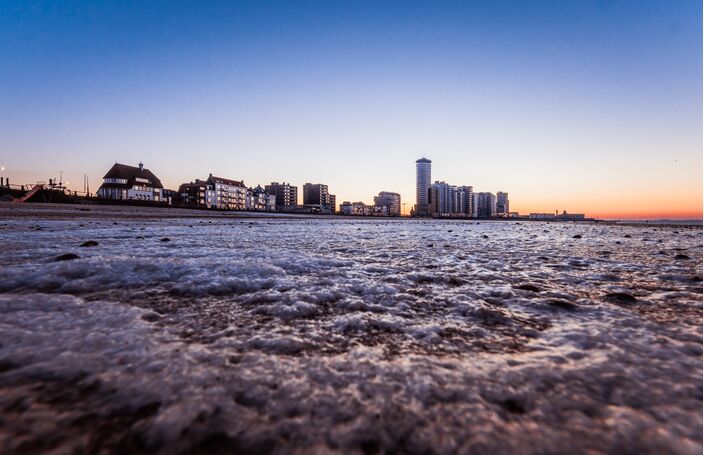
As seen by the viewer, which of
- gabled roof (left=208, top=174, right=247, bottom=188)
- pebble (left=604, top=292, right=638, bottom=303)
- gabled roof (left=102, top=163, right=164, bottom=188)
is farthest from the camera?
gabled roof (left=208, top=174, right=247, bottom=188)

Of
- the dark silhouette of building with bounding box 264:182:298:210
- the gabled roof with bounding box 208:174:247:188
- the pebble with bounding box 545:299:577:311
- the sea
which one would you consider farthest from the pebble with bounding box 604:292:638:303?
the dark silhouette of building with bounding box 264:182:298:210

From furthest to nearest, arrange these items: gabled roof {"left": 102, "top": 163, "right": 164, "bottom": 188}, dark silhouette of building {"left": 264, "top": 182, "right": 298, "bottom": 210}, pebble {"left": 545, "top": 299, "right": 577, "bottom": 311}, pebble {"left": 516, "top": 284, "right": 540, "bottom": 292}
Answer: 1. dark silhouette of building {"left": 264, "top": 182, "right": 298, "bottom": 210}
2. gabled roof {"left": 102, "top": 163, "right": 164, "bottom": 188}
3. pebble {"left": 516, "top": 284, "right": 540, "bottom": 292}
4. pebble {"left": 545, "top": 299, "right": 577, "bottom": 311}

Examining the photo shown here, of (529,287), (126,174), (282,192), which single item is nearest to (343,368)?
(529,287)

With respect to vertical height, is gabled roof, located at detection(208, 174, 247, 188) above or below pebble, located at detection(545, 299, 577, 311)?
above

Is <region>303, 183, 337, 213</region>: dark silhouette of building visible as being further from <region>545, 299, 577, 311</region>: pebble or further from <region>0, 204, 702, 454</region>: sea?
<region>545, 299, 577, 311</region>: pebble

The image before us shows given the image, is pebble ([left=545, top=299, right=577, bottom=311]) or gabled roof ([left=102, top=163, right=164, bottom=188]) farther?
gabled roof ([left=102, top=163, right=164, bottom=188])

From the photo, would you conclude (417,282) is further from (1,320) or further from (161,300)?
(1,320)

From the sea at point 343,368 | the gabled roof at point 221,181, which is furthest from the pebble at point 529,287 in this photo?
the gabled roof at point 221,181

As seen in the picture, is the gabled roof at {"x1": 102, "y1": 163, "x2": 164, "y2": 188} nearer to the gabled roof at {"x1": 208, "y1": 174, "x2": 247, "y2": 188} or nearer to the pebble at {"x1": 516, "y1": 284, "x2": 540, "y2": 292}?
the gabled roof at {"x1": 208, "y1": 174, "x2": 247, "y2": 188}

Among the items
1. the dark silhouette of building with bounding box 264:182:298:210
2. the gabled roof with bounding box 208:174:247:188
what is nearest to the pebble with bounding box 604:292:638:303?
the gabled roof with bounding box 208:174:247:188

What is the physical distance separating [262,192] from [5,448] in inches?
6577

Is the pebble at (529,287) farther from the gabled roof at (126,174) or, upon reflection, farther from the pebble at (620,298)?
the gabled roof at (126,174)

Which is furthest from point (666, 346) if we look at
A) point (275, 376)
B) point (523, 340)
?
point (275, 376)

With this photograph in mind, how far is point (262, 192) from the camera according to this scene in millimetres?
161000
